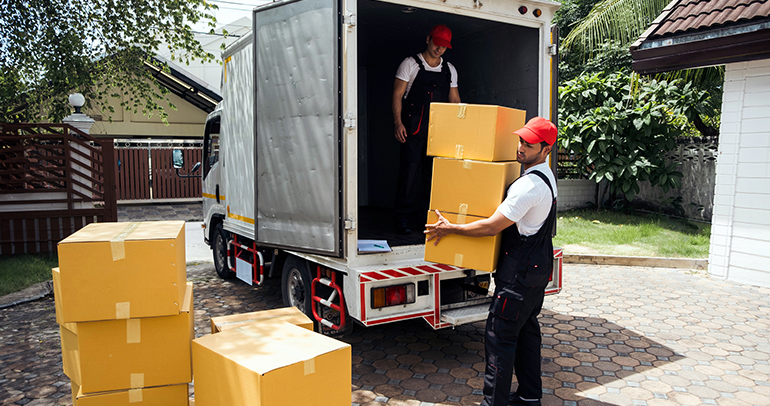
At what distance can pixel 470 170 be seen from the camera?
3.32 meters

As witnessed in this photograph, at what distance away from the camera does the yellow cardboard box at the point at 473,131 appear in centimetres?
331

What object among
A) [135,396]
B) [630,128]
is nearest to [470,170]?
[135,396]

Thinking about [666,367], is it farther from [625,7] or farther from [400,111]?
[625,7]

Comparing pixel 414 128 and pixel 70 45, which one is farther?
pixel 70 45

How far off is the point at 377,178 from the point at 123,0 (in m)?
4.77

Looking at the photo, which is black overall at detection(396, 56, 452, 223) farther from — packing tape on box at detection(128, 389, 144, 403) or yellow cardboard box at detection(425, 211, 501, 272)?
packing tape on box at detection(128, 389, 144, 403)

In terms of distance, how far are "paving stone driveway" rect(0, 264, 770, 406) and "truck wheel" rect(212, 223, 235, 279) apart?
0.58 metres

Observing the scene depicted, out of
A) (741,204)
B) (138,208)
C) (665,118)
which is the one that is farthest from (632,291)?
(138,208)

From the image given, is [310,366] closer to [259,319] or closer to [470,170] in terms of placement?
[259,319]

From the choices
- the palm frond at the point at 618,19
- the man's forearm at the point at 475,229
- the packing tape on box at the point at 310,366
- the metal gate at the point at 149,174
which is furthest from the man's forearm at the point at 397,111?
the metal gate at the point at 149,174

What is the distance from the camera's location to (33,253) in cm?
859

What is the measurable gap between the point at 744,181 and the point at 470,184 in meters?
4.84

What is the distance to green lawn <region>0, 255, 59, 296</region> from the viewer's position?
6.46m

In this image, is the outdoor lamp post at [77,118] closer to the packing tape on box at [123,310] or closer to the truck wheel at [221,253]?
the truck wheel at [221,253]
